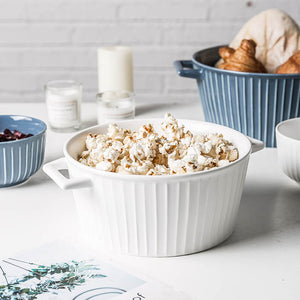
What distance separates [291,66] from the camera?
1269mm

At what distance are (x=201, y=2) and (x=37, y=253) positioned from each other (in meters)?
1.56

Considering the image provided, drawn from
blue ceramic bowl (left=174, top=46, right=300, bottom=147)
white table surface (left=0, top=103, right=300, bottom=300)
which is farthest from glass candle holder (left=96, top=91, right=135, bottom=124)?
white table surface (left=0, top=103, right=300, bottom=300)

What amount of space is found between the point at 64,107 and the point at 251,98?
1.54ft

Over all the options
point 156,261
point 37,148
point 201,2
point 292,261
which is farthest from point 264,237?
point 201,2

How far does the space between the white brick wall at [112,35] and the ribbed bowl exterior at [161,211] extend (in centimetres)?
146

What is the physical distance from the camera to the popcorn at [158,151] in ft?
2.77

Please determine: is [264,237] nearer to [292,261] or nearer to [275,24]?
[292,261]

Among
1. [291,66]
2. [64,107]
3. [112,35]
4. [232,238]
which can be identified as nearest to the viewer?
[232,238]

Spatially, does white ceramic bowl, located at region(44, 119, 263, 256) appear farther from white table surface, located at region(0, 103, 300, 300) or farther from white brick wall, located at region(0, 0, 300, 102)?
white brick wall, located at region(0, 0, 300, 102)

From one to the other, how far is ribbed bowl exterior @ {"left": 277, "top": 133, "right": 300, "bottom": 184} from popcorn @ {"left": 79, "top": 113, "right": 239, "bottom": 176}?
5.7 inches

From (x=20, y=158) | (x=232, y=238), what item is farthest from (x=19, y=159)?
(x=232, y=238)

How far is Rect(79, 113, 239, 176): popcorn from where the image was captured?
2.77 feet

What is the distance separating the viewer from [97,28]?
226 centimetres

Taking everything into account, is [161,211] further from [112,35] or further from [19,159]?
[112,35]
